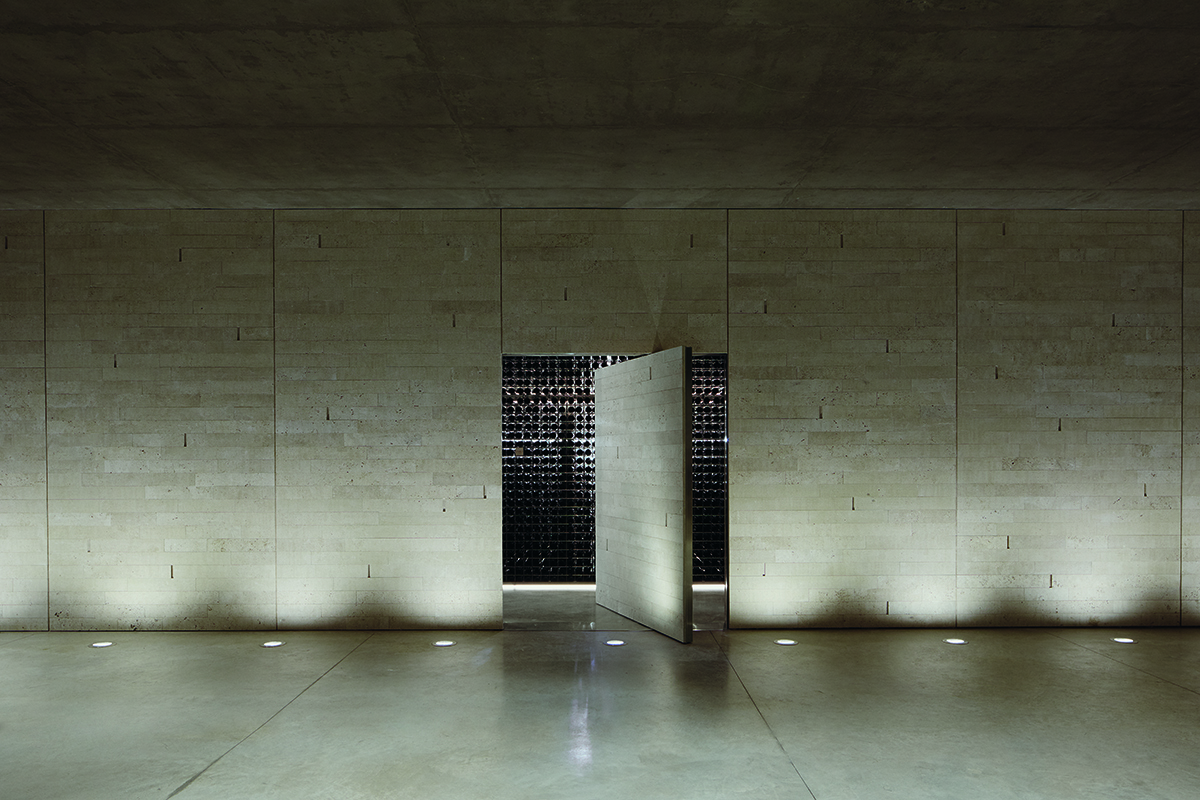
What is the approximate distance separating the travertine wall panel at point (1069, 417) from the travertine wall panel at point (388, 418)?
369cm

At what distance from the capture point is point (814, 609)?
5.56m

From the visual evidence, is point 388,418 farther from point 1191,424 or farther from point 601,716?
point 1191,424

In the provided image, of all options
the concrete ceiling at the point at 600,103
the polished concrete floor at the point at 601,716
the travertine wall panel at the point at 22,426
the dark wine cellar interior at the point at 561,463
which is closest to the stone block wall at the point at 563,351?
the travertine wall panel at the point at 22,426

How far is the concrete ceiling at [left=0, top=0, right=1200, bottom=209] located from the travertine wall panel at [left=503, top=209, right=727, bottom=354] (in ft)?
0.68

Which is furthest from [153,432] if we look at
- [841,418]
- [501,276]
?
[841,418]

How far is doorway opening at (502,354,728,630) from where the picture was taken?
7.16m

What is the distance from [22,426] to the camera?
5559mm

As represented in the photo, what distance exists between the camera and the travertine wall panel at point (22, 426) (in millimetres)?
5527

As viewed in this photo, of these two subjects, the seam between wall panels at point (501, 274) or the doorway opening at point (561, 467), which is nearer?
the seam between wall panels at point (501, 274)

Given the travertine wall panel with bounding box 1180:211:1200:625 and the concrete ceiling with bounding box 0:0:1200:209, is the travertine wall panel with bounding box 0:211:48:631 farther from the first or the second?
the travertine wall panel with bounding box 1180:211:1200:625

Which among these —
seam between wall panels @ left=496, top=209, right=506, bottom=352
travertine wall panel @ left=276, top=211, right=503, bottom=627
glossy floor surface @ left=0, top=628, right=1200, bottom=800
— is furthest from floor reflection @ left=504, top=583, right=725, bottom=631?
seam between wall panels @ left=496, top=209, right=506, bottom=352

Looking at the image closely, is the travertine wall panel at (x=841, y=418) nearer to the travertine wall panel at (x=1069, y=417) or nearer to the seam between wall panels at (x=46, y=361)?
the travertine wall panel at (x=1069, y=417)

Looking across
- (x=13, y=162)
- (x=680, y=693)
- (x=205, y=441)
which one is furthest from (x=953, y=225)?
(x=13, y=162)

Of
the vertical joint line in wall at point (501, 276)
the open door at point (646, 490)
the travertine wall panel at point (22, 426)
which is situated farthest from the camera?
the vertical joint line in wall at point (501, 276)
